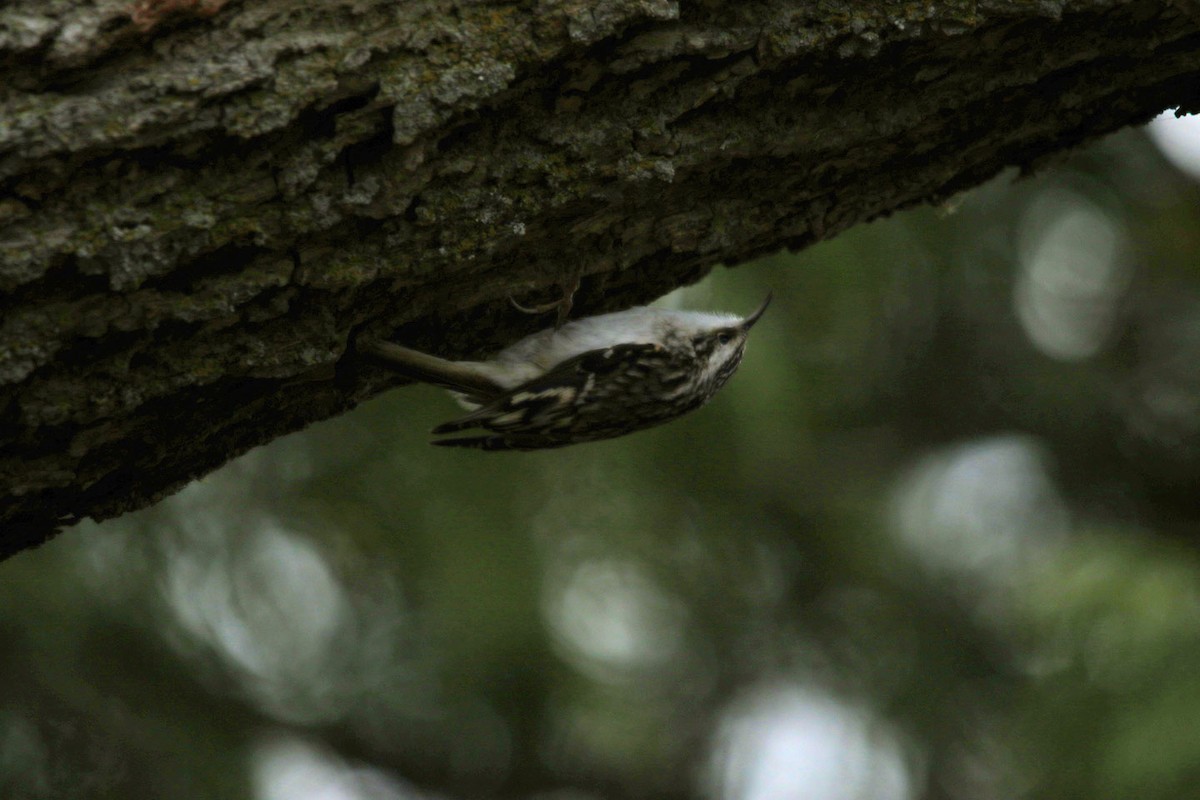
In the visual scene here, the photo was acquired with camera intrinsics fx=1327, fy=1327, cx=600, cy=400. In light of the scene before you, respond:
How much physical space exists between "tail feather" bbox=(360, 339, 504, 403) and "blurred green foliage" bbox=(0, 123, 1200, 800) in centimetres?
90

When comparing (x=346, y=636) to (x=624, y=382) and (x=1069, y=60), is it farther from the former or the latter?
(x=1069, y=60)

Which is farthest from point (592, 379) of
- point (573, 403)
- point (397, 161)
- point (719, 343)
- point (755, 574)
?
point (755, 574)

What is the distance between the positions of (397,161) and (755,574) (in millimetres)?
2461

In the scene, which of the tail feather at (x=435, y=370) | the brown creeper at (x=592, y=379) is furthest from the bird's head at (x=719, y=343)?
the tail feather at (x=435, y=370)

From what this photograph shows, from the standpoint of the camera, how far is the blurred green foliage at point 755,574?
3.08 metres

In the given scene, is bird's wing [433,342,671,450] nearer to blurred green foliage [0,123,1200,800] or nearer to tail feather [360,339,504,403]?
tail feather [360,339,504,403]

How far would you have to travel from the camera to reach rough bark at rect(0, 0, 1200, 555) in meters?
1.49

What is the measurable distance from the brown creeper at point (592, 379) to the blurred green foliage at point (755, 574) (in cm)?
69

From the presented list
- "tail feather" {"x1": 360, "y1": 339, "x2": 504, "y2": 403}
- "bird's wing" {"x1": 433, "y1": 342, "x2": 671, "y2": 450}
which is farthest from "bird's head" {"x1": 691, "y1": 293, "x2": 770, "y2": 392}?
"tail feather" {"x1": 360, "y1": 339, "x2": 504, "y2": 403}

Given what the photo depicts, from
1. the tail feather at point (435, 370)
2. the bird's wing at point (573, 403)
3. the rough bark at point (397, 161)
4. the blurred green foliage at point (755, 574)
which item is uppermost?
the rough bark at point (397, 161)

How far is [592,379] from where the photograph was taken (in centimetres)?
259

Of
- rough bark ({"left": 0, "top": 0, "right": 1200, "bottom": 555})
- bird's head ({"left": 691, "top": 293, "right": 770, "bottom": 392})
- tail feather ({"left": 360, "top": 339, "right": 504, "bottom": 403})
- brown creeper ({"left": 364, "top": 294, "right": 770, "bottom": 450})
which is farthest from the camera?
bird's head ({"left": 691, "top": 293, "right": 770, "bottom": 392})

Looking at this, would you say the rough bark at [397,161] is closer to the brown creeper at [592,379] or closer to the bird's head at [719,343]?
the brown creeper at [592,379]

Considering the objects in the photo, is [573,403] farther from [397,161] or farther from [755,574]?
[755,574]
